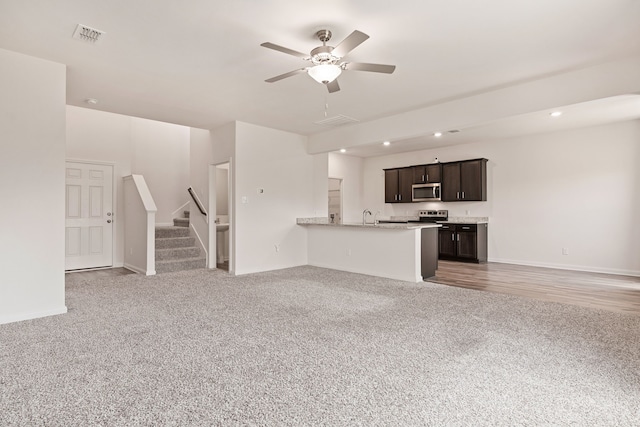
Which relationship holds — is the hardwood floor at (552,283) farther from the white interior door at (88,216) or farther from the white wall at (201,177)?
the white interior door at (88,216)

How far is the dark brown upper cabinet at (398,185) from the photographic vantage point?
8.46 metres

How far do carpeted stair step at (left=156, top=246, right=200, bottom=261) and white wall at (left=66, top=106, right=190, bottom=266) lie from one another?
43.5 inches

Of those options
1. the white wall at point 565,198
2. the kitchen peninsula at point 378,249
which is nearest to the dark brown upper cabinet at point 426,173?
the white wall at point 565,198

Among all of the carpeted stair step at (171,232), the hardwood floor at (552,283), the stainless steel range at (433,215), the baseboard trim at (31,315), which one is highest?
the stainless steel range at (433,215)

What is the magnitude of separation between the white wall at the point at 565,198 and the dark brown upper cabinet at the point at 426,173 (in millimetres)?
458

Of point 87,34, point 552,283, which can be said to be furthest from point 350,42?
point 552,283

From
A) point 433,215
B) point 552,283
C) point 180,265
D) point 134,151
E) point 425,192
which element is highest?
point 134,151

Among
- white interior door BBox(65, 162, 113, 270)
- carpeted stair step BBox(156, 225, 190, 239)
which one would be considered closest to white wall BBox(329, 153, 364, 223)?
carpeted stair step BBox(156, 225, 190, 239)

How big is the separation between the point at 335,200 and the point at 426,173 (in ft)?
8.44

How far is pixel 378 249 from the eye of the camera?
5.71 metres

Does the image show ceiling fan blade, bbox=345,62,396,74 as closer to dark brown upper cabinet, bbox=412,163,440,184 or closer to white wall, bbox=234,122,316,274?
white wall, bbox=234,122,316,274

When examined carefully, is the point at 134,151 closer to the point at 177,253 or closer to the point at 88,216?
the point at 88,216

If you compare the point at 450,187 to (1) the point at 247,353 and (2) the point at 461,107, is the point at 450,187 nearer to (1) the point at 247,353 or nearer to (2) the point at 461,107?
(2) the point at 461,107

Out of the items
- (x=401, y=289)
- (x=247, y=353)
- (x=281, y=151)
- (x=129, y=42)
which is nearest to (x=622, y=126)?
(x=401, y=289)
